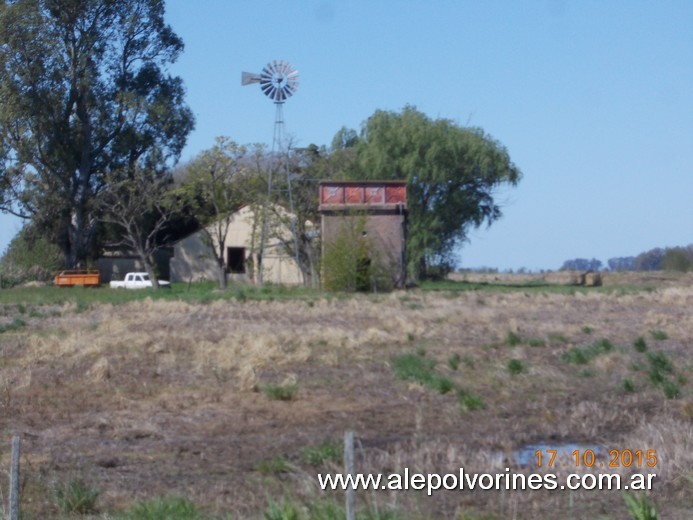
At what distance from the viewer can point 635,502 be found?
8164 millimetres

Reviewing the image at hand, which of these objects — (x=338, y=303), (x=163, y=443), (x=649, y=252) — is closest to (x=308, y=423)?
(x=163, y=443)

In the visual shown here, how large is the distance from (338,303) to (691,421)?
28717 millimetres

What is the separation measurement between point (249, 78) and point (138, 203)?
11.7m

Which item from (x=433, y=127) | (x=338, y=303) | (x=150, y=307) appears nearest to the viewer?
(x=150, y=307)

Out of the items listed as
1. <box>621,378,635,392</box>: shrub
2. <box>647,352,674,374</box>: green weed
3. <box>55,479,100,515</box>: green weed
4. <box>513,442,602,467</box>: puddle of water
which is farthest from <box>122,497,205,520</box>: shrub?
<box>647,352,674,374</box>: green weed

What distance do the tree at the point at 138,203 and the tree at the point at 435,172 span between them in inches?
620

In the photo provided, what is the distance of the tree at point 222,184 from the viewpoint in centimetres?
6419

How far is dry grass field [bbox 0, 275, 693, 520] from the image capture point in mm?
9672

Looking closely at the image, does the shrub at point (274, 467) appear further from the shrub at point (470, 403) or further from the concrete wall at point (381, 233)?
the concrete wall at point (381, 233)

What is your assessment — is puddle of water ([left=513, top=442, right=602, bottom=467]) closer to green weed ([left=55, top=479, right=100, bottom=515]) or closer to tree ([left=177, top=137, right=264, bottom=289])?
green weed ([left=55, top=479, right=100, bottom=515])

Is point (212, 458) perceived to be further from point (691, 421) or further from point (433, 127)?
point (433, 127)

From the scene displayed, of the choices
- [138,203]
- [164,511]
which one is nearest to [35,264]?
[138,203]

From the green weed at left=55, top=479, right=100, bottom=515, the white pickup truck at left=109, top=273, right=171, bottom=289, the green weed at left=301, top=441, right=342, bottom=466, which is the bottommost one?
the green weed at left=55, top=479, right=100, bottom=515

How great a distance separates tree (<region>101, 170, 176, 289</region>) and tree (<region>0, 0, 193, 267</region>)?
758 mm
